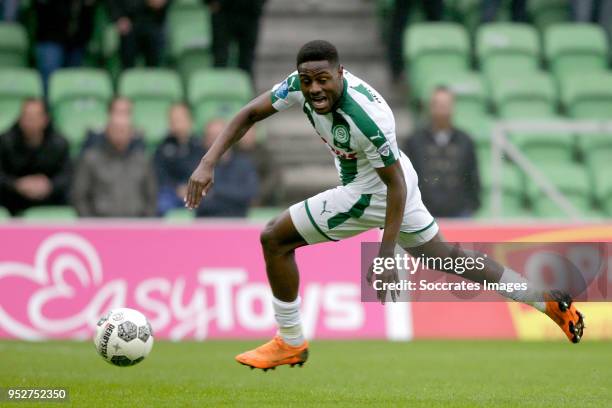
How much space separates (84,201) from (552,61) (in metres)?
7.15

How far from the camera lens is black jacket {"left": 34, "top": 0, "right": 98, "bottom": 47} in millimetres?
16641

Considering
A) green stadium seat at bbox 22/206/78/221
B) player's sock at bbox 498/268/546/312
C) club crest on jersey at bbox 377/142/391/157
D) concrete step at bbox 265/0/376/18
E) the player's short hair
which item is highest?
the player's short hair

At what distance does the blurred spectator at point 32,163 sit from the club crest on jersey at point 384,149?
7422 millimetres

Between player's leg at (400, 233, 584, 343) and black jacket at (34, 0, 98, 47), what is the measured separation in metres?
8.81

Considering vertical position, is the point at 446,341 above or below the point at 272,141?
below

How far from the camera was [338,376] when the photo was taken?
9.66 metres

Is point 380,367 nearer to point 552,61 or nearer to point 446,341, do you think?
point 446,341

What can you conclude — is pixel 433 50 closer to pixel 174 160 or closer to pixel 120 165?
pixel 174 160

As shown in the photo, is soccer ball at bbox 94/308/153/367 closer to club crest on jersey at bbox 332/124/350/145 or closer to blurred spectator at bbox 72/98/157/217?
club crest on jersey at bbox 332/124/350/145

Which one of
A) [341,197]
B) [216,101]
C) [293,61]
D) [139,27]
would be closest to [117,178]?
[216,101]

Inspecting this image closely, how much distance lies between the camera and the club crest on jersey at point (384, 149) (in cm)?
827

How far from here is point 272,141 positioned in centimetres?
1750

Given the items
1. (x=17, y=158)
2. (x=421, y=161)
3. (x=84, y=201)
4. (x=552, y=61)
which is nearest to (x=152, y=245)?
(x=84, y=201)

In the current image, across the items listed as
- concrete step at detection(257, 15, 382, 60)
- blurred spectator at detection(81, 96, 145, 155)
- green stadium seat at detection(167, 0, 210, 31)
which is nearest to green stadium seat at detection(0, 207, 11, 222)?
blurred spectator at detection(81, 96, 145, 155)
